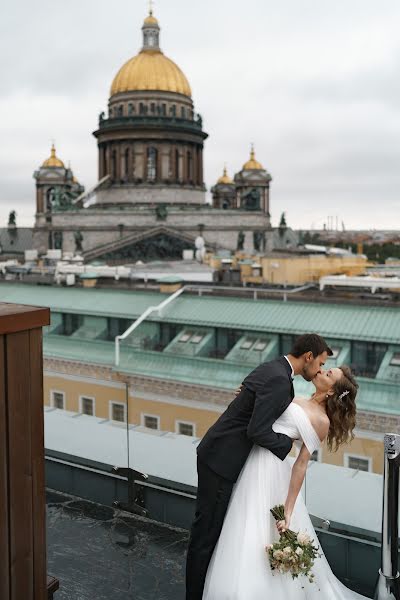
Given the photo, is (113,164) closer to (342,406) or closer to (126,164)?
(126,164)

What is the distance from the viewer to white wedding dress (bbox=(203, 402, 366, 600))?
3.85 metres

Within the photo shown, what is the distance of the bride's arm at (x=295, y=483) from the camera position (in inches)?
151

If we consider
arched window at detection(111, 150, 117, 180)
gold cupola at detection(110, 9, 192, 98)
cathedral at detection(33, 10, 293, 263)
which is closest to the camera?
cathedral at detection(33, 10, 293, 263)

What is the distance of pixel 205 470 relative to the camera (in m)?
4.03

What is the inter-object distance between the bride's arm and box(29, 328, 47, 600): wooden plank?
1163 mm

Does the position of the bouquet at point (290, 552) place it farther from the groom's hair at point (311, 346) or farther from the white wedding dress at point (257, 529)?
the groom's hair at point (311, 346)

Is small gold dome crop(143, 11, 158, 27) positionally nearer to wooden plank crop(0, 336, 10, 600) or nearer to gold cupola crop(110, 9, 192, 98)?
gold cupola crop(110, 9, 192, 98)

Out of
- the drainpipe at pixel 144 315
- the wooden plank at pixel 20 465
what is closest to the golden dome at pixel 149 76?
the drainpipe at pixel 144 315

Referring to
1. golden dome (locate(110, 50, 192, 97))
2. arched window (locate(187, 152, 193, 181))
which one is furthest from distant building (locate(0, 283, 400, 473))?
golden dome (locate(110, 50, 192, 97))

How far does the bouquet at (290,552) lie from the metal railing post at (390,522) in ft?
1.59

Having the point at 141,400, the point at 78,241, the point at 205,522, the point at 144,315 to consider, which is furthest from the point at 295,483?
the point at 78,241

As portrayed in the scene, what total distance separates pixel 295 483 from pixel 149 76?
61.2 meters

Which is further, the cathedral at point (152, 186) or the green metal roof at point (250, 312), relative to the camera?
the cathedral at point (152, 186)

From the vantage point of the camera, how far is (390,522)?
4.07m
